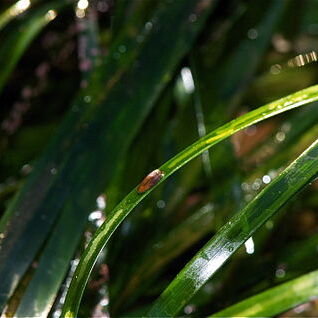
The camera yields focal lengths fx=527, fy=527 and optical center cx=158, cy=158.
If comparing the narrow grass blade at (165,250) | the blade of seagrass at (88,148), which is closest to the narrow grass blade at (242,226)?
the blade of seagrass at (88,148)

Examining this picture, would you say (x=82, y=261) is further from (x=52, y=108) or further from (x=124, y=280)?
(x=52, y=108)

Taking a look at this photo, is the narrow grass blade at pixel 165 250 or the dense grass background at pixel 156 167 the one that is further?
the narrow grass blade at pixel 165 250

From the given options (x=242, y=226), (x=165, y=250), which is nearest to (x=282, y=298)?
(x=242, y=226)

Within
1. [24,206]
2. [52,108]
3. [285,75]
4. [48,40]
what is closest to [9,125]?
[52,108]

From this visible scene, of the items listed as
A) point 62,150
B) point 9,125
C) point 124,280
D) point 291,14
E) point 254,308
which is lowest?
point 254,308

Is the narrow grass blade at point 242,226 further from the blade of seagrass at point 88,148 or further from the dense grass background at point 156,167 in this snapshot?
the blade of seagrass at point 88,148

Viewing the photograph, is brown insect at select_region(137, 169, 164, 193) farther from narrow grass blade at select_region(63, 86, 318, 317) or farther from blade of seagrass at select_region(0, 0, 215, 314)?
blade of seagrass at select_region(0, 0, 215, 314)

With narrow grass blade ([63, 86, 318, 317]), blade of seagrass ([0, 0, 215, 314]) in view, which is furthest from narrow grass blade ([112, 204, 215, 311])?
narrow grass blade ([63, 86, 318, 317])
